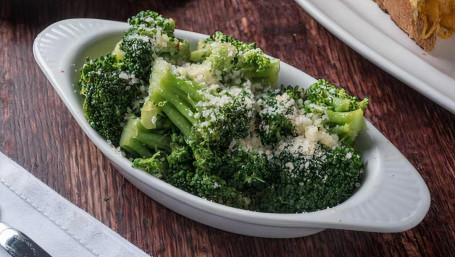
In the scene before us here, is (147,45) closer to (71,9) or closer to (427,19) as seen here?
(71,9)

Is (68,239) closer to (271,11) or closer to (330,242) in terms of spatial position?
(330,242)

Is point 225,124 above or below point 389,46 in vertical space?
above

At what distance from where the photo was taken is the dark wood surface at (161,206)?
1932 mm

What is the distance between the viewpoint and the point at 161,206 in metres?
2.00

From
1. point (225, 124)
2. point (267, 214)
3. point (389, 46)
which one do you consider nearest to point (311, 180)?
point (267, 214)

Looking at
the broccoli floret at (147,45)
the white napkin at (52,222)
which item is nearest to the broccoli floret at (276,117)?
the broccoli floret at (147,45)

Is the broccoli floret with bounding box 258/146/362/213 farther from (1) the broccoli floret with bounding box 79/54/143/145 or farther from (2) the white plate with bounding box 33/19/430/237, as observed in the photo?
(1) the broccoli floret with bounding box 79/54/143/145

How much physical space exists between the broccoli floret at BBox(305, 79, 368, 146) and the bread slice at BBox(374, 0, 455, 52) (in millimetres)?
716

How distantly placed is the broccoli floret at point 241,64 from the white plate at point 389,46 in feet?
1.82

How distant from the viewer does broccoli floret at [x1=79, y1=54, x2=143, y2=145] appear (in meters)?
1.84

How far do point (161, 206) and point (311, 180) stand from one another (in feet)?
1.80

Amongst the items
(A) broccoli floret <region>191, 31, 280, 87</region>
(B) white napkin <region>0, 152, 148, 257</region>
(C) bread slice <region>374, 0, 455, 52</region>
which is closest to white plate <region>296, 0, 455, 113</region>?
(C) bread slice <region>374, 0, 455, 52</region>

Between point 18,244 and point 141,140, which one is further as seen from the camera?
point 141,140

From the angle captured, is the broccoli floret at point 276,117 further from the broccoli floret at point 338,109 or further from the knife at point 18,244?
the knife at point 18,244
